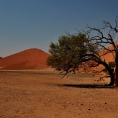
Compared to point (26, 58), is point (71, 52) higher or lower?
lower

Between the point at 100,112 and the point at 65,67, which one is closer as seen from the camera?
the point at 100,112

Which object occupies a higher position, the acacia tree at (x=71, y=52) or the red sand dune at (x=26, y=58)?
the red sand dune at (x=26, y=58)

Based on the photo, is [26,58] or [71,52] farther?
[26,58]

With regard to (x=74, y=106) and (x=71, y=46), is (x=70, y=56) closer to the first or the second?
(x=71, y=46)

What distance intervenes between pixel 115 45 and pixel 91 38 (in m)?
2.29

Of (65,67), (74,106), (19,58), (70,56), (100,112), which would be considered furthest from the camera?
(19,58)

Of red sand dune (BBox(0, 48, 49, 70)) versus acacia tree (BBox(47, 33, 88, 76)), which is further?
red sand dune (BBox(0, 48, 49, 70))

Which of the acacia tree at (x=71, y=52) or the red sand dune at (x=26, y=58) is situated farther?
the red sand dune at (x=26, y=58)

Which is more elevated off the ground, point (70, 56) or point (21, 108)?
point (70, 56)

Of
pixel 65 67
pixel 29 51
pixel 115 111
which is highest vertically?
pixel 29 51

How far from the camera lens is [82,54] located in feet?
77.6

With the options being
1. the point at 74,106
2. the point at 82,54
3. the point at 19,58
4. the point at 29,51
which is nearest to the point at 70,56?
the point at 82,54

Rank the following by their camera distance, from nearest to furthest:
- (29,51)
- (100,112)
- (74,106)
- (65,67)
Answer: (100,112) → (74,106) → (65,67) → (29,51)

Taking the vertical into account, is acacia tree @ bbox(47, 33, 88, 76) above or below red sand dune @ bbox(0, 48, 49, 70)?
below
